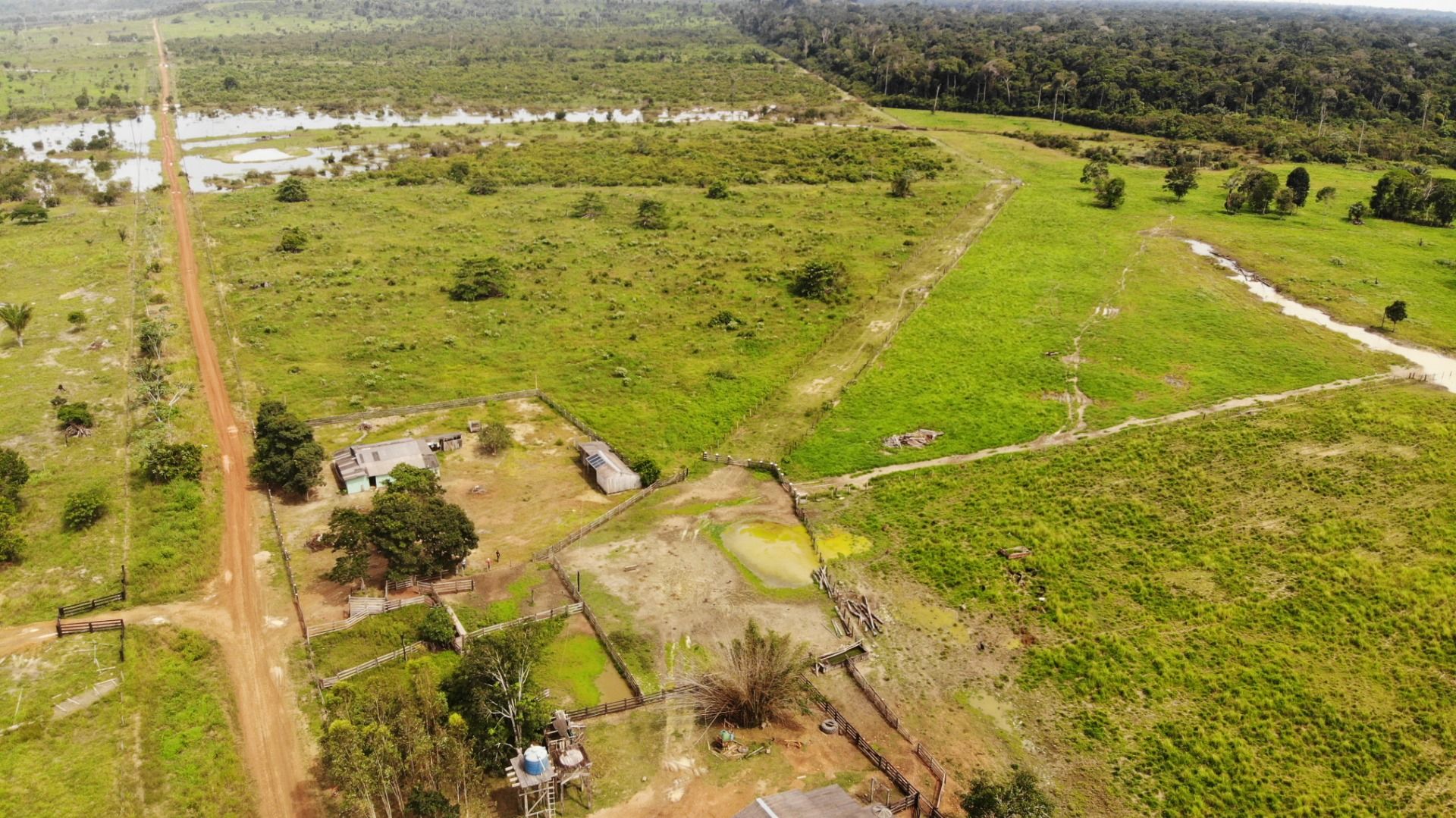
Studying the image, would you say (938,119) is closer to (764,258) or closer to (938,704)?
(764,258)

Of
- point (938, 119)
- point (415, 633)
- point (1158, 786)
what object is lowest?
point (1158, 786)

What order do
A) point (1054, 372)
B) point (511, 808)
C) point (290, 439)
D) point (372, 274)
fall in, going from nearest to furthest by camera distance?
point (511, 808) → point (290, 439) → point (1054, 372) → point (372, 274)

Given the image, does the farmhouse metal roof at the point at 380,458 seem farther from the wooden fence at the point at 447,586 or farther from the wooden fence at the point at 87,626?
the wooden fence at the point at 87,626

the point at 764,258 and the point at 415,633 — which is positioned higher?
the point at 764,258

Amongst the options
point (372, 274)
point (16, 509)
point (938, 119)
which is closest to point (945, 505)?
point (16, 509)

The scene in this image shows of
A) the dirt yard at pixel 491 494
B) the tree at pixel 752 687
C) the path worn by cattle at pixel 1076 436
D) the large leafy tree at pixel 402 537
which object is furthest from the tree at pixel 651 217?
the tree at pixel 752 687

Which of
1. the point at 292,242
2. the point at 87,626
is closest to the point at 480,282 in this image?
the point at 292,242

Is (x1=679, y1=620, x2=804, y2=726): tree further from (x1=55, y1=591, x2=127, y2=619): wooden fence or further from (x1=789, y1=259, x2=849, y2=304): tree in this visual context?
(x1=789, y1=259, x2=849, y2=304): tree
